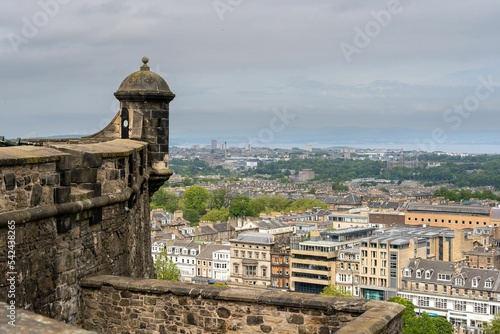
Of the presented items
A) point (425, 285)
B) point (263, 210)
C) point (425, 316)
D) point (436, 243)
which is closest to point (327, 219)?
point (263, 210)

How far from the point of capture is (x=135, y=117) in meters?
12.7

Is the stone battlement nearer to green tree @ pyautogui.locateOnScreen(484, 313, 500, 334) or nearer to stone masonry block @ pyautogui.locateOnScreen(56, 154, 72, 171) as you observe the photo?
stone masonry block @ pyautogui.locateOnScreen(56, 154, 72, 171)

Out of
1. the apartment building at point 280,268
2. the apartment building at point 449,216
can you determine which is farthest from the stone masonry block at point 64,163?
the apartment building at point 449,216

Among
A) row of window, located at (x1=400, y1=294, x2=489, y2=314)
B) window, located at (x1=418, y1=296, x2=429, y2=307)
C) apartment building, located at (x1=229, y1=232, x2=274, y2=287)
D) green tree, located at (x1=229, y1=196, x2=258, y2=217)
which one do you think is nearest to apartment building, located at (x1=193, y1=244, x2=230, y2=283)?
apartment building, located at (x1=229, y1=232, x2=274, y2=287)

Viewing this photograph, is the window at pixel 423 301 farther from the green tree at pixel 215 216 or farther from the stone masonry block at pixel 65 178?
the stone masonry block at pixel 65 178

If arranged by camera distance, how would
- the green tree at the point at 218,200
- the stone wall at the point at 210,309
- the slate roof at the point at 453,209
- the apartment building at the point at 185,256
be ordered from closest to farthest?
the stone wall at the point at 210,309 < the apartment building at the point at 185,256 < the slate roof at the point at 453,209 < the green tree at the point at 218,200

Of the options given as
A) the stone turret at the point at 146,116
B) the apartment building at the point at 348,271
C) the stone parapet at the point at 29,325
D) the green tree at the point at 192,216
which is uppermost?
the stone turret at the point at 146,116

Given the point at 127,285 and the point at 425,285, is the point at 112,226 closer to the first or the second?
the point at 127,285

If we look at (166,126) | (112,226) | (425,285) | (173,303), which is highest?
(166,126)

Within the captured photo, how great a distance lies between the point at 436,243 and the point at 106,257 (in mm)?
109501

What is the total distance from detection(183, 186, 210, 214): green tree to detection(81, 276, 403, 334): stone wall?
161271 mm

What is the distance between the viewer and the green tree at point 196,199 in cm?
17200

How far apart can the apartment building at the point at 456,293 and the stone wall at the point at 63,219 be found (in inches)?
3128

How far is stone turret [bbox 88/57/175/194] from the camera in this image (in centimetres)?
1251
